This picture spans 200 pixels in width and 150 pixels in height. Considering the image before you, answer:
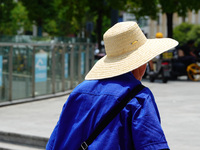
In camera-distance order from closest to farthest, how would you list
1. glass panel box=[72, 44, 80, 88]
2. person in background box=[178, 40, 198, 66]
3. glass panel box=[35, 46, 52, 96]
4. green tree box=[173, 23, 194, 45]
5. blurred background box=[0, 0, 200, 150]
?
blurred background box=[0, 0, 200, 150]
glass panel box=[35, 46, 52, 96]
glass panel box=[72, 44, 80, 88]
person in background box=[178, 40, 198, 66]
green tree box=[173, 23, 194, 45]

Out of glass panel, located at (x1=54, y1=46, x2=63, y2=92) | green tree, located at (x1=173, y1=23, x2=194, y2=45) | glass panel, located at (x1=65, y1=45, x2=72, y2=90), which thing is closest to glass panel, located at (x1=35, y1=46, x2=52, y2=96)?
glass panel, located at (x1=54, y1=46, x2=63, y2=92)

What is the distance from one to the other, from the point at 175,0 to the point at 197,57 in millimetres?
2996

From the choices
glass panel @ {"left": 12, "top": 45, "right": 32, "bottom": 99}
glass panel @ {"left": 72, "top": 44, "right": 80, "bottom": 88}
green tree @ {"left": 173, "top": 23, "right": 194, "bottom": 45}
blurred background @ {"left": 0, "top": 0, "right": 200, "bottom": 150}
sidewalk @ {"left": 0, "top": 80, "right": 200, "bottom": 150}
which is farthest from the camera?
green tree @ {"left": 173, "top": 23, "right": 194, "bottom": 45}

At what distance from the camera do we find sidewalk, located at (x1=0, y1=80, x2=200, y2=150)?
6.93 metres

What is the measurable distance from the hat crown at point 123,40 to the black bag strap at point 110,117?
0.22 metres

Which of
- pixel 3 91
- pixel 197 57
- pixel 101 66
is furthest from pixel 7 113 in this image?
pixel 197 57

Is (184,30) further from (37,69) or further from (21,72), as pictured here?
(21,72)

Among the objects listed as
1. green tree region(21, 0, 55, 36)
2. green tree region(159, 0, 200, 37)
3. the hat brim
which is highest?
green tree region(21, 0, 55, 36)

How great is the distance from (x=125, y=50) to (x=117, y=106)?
31cm

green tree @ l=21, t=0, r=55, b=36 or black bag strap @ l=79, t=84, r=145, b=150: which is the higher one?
green tree @ l=21, t=0, r=55, b=36

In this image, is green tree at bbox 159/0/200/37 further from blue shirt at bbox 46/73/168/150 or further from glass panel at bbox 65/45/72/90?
blue shirt at bbox 46/73/168/150

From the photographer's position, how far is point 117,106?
225cm

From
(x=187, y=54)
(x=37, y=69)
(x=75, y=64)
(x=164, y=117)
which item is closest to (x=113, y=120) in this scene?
(x=164, y=117)

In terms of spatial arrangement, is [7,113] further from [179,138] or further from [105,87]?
[105,87]
